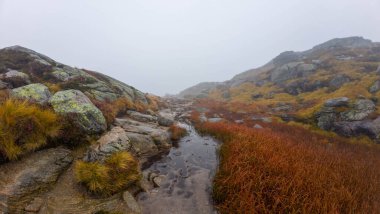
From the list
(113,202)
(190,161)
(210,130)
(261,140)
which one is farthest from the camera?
(210,130)

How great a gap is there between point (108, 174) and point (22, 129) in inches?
130

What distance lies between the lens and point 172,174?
8219 mm

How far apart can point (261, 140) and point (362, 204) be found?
18.1 ft

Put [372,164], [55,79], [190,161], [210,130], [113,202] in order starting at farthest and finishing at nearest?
[55,79] < [210,130] < [190,161] < [372,164] < [113,202]

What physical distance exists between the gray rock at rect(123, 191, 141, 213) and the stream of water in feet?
0.70

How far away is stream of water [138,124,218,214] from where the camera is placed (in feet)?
19.7

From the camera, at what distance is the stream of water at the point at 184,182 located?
600cm

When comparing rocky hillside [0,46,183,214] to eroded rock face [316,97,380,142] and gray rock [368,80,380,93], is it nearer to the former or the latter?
eroded rock face [316,97,380,142]

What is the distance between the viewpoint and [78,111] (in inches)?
339

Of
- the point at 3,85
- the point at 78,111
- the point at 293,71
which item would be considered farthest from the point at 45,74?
the point at 293,71

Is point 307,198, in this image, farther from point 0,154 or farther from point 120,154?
point 0,154

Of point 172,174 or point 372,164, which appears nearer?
point 172,174

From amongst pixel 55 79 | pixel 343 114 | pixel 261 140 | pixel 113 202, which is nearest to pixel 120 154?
pixel 113 202

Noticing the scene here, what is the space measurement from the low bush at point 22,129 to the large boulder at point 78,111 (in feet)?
3.48
